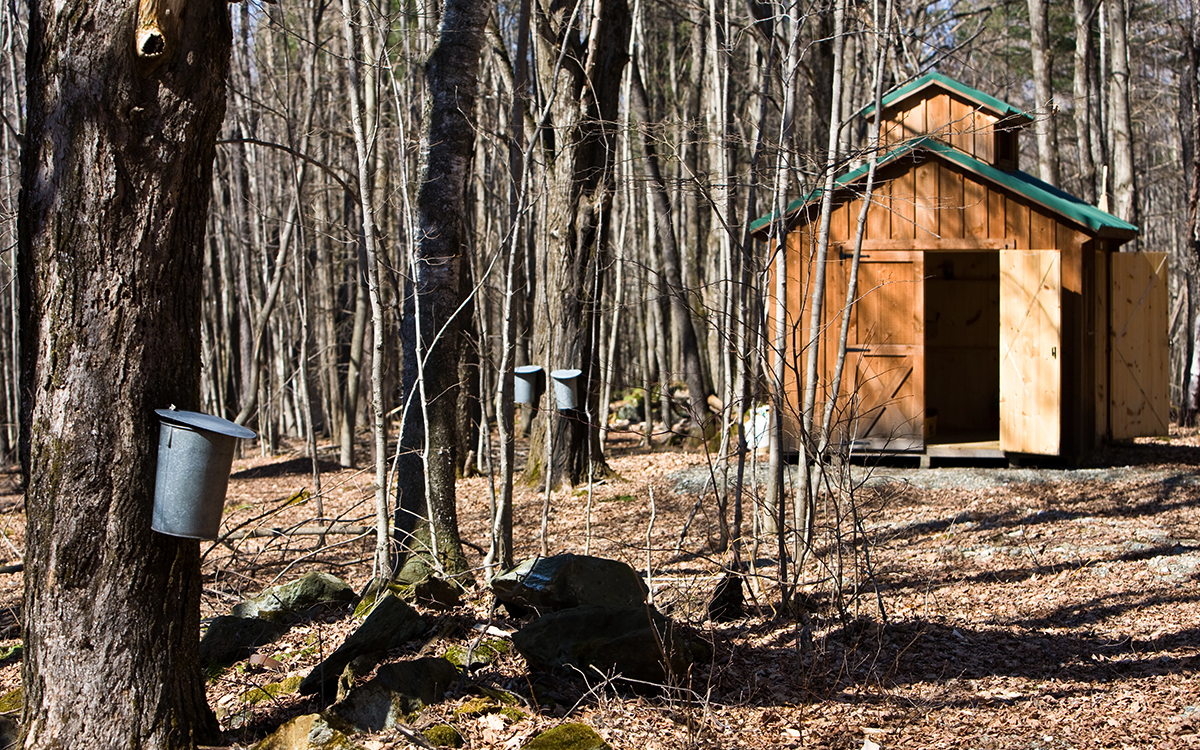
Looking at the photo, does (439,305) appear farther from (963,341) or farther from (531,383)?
(963,341)

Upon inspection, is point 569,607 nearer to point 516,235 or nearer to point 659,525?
point 516,235

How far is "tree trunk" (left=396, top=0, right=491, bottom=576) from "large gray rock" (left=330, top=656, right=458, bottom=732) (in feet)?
5.29

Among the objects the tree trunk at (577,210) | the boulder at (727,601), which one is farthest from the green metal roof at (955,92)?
the boulder at (727,601)

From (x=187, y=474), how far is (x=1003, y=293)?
882cm

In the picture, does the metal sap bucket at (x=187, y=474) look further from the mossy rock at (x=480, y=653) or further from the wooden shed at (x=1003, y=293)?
the wooden shed at (x=1003, y=293)

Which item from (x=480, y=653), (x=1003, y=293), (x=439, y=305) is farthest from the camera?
(x=1003, y=293)

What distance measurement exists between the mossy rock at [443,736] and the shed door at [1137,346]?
9886 mm

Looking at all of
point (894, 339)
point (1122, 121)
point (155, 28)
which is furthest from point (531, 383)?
point (1122, 121)

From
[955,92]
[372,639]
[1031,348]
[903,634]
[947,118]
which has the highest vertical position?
[955,92]

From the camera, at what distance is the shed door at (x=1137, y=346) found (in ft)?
35.4

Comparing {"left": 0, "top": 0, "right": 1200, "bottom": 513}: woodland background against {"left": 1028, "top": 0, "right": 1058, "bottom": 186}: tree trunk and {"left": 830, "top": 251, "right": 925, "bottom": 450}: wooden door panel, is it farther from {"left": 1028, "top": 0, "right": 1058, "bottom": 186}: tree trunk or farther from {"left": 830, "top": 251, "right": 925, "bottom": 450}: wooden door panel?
{"left": 830, "top": 251, "right": 925, "bottom": 450}: wooden door panel

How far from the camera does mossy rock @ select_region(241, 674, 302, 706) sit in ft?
13.3

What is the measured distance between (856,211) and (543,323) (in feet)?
12.3

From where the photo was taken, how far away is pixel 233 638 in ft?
15.6
